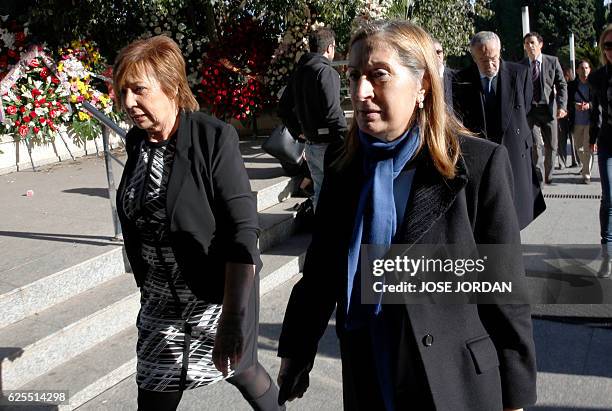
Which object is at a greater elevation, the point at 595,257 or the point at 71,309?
the point at 71,309

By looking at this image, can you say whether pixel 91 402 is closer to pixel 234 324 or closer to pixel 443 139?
pixel 234 324

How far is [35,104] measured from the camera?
792 centimetres

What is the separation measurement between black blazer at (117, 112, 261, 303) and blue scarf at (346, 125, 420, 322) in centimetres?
63

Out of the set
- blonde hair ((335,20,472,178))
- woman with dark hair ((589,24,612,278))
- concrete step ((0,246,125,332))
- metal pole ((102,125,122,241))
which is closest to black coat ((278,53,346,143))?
metal pole ((102,125,122,241))

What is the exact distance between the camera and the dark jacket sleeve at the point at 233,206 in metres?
2.41

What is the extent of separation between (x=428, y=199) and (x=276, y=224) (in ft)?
13.5

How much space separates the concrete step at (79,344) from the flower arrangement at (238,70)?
209 inches

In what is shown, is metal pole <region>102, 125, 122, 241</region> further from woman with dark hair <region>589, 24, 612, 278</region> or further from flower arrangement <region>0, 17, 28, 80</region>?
flower arrangement <region>0, 17, 28, 80</region>

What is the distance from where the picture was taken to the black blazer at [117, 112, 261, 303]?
7.91 ft

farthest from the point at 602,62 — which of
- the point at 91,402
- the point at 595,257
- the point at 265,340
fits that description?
the point at 91,402

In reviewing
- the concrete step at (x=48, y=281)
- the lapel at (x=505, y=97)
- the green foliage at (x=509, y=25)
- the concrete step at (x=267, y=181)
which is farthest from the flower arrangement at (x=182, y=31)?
the green foliage at (x=509, y=25)

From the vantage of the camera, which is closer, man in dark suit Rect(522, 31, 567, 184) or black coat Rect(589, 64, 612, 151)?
black coat Rect(589, 64, 612, 151)

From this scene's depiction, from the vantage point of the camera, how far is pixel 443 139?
1.81 meters

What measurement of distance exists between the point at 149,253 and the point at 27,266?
7.27 feet
